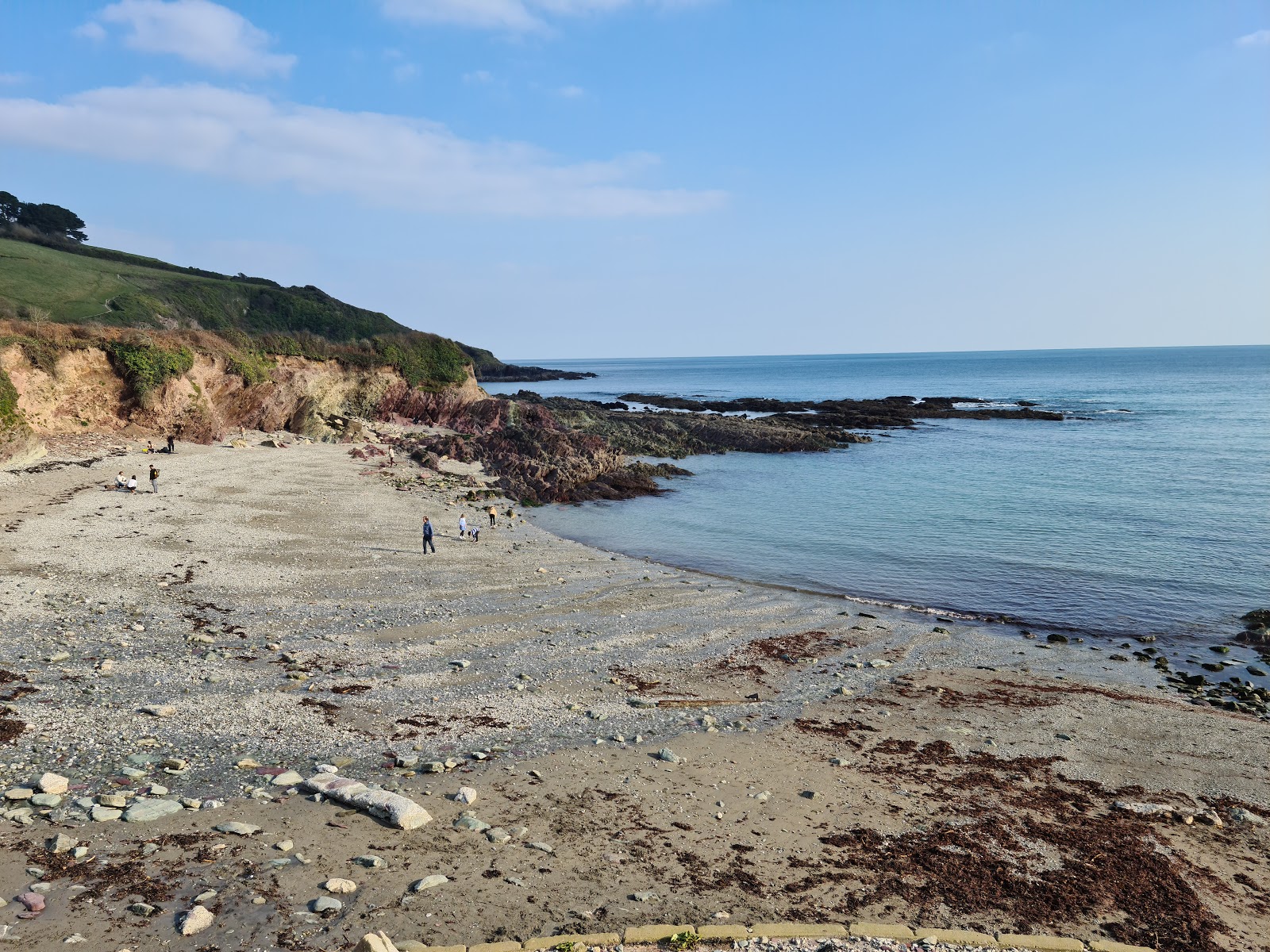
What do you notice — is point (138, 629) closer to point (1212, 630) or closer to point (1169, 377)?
point (1212, 630)

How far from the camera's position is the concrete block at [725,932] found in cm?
762

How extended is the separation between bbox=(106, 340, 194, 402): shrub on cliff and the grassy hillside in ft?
18.8

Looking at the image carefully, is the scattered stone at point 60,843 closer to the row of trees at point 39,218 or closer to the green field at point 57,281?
the green field at point 57,281

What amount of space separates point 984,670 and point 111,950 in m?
17.7

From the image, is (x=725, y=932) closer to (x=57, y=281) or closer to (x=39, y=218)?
(x=57, y=281)

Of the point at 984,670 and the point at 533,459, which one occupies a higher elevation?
the point at 533,459

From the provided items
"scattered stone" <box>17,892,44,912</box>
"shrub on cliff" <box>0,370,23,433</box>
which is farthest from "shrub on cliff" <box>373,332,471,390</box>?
"scattered stone" <box>17,892,44,912</box>

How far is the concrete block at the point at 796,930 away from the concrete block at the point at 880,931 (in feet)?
0.45

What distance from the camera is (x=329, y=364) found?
5359cm

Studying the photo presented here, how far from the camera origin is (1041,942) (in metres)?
7.99

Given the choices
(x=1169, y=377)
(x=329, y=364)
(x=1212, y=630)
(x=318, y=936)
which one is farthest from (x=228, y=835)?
(x=1169, y=377)

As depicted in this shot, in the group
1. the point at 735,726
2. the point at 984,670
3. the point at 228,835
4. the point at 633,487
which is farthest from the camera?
the point at 633,487

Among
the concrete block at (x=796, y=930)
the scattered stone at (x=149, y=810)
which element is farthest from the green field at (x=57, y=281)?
the concrete block at (x=796, y=930)

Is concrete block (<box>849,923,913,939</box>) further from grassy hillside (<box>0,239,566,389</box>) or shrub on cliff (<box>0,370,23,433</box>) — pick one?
grassy hillside (<box>0,239,566,389</box>)
